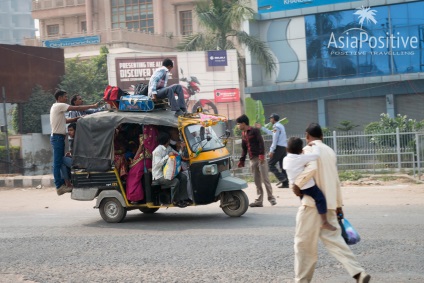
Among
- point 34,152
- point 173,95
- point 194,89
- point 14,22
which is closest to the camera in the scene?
point 173,95

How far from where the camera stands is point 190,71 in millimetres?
43781

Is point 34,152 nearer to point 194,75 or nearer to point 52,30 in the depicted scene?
point 194,75

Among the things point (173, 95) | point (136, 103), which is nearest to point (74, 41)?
point (136, 103)

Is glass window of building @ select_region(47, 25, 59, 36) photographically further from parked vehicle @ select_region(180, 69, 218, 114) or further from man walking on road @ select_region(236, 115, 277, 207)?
man walking on road @ select_region(236, 115, 277, 207)

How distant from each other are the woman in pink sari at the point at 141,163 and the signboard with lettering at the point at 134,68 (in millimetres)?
30832

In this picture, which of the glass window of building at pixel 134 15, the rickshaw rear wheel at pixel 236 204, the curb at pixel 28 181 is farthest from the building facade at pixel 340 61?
the rickshaw rear wheel at pixel 236 204

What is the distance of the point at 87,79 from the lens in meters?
49.8

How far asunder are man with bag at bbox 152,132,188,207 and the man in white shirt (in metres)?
1.59

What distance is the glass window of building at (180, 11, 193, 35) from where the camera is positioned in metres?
69.9

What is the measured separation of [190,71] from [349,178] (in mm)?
24108

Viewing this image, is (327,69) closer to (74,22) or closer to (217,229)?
(217,229)

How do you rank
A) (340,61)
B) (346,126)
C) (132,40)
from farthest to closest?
(132,40) < (340,61) < (346,126)

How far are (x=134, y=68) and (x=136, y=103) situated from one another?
3123cm

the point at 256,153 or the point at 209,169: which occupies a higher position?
the point at 256,153
